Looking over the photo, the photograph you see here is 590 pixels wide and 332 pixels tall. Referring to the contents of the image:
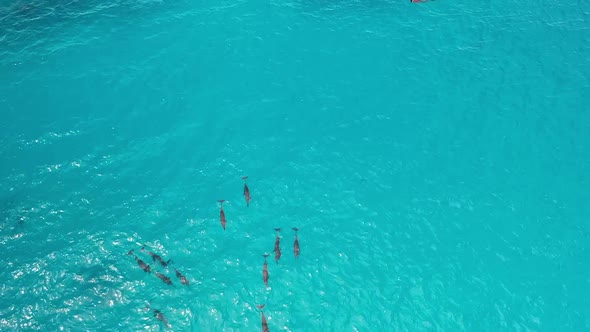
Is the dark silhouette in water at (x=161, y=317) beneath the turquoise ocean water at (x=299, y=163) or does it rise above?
beneath

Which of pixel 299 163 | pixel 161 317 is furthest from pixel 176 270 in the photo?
pixel 299 163

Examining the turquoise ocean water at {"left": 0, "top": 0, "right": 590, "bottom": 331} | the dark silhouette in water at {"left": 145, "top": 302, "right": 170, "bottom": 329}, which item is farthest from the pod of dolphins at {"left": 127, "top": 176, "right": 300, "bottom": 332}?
the turquoise ocean water at {"left": 0, "top": 0, "right": 590, "bottom": 331}

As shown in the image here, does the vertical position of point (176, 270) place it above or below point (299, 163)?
below

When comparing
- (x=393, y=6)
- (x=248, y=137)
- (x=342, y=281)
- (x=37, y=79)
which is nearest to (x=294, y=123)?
(x=248, y=137)

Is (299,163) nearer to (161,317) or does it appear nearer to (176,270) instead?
(176,270)

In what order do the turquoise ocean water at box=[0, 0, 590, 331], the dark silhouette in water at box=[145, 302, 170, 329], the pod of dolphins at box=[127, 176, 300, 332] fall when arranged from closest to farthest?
the dark silhouette in water at box=[145, 302, 170, 329] < the pod of dolphins at box=[127, 176, 300, 332] < the turquoise ocean water at box=[0, 0, 590, 331]

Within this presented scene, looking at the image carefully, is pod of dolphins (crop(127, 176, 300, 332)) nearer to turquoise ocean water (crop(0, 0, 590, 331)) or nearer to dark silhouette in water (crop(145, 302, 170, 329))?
dark silhouette in water (crop(145, 302, 170, 329))

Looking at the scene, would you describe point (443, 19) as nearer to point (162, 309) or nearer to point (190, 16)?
point (190, 16)

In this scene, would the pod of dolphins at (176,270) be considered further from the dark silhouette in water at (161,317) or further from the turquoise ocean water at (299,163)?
the turquoise ocean water at (299,163)

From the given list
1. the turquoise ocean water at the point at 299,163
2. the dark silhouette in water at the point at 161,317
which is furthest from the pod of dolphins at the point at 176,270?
the turquoise ocean water at the point at 299,163
